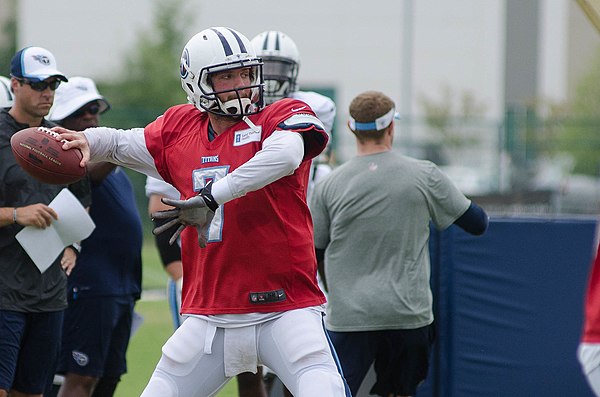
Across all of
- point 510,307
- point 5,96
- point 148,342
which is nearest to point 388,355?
point 510,307

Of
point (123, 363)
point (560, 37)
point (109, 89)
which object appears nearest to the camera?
point (123, 363)

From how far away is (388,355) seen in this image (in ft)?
20.1

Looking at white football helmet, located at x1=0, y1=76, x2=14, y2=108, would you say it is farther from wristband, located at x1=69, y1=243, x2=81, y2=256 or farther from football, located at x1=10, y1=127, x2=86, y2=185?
football, located at x1=10, y1=127, x2=86, y2=185

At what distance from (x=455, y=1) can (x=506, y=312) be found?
26655 mm

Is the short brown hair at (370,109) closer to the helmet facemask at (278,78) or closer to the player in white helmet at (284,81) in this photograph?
the player in white helmet at (284,81)

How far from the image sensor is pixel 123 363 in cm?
668

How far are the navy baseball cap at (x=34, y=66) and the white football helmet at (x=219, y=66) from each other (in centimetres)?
149

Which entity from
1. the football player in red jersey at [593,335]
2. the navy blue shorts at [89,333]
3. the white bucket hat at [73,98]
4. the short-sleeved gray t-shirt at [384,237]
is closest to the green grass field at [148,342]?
the navy blue shorts at [89,333]

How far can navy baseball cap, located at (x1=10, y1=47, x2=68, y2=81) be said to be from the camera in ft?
19.4

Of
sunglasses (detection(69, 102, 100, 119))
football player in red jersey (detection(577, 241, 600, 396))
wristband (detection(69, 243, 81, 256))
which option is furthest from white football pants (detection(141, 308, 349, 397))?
sunglasses (detection(69, 102, 100, 119))

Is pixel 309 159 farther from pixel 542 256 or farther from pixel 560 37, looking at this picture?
pixel 560 37

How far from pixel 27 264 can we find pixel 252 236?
1780 millimetres

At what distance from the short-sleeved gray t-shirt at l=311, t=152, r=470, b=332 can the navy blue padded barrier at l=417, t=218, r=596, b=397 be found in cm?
82

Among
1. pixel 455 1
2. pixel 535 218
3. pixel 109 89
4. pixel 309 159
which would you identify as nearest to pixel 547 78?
pixel 455 1
